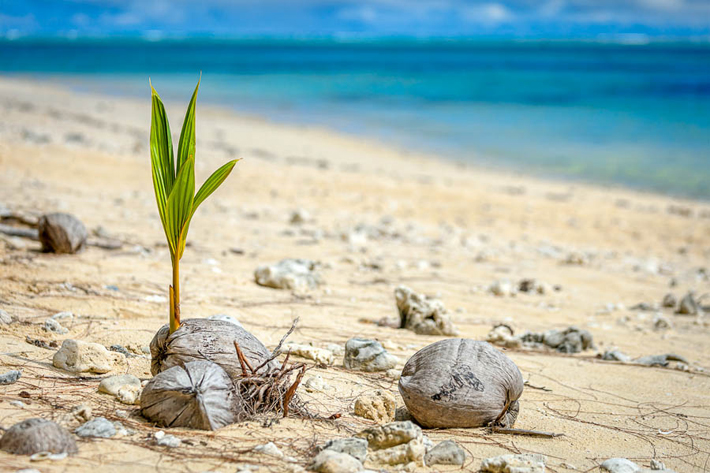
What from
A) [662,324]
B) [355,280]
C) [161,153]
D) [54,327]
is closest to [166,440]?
[161,153]

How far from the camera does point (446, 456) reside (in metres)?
2.30

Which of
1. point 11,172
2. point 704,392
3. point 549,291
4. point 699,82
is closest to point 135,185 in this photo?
point 11,172

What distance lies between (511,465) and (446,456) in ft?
0.78

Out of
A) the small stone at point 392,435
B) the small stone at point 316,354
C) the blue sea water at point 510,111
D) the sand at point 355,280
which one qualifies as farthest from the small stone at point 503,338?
the blue sea water at point 510,111

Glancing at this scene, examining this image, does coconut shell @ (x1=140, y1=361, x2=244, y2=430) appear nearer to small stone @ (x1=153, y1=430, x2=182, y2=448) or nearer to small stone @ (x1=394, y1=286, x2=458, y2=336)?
small stone @ (x1=153, y1=430, x2=182, y2=448)

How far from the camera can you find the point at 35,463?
6.57 feet

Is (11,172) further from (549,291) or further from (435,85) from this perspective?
(435,85)

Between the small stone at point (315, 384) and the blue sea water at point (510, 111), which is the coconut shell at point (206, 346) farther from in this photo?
the blue sea water at point (510, 111)

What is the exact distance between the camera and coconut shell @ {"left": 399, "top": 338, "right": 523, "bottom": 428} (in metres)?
2.57

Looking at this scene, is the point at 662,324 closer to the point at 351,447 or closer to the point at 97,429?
the point at 351,447

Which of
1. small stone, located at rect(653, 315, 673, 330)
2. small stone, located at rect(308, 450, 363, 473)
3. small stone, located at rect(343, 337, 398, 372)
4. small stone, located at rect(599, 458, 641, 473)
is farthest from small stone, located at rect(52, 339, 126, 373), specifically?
small stone, located at rect(653, 315, 673, 330)

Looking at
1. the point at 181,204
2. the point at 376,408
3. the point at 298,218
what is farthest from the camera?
the point at 298,218

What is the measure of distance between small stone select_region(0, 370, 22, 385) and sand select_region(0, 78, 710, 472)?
9 centimetres

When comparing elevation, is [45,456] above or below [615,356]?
above
